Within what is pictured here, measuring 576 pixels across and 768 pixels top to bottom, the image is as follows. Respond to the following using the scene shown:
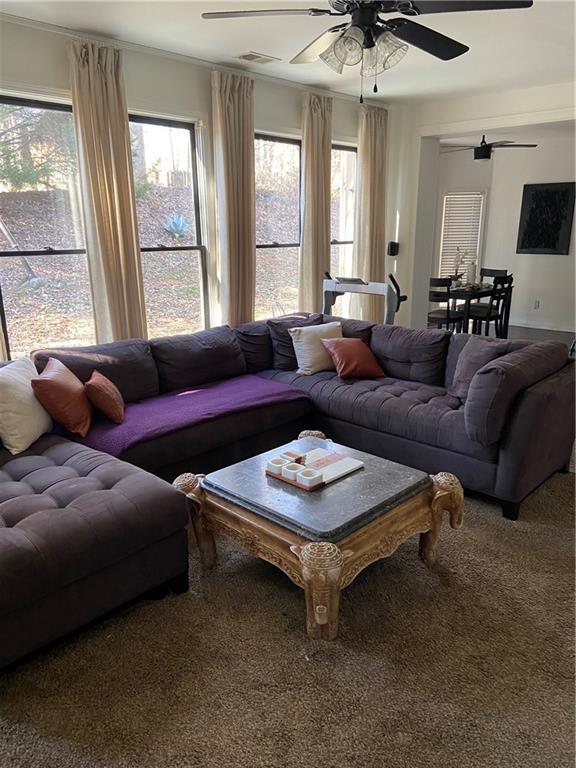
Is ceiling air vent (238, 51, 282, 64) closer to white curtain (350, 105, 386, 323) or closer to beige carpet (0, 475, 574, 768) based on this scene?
white curtain (350, 105, 386, 323)

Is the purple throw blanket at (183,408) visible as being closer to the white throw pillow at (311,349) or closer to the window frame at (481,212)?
the white throw pillow at (311,349)

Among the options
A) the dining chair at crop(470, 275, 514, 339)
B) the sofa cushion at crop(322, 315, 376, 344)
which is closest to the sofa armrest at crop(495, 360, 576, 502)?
the sofa cushion at crop(322, 315, 376, 344)

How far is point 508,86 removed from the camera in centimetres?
505

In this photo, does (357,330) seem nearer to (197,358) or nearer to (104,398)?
(197,358)

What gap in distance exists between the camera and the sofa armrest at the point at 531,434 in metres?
2.77

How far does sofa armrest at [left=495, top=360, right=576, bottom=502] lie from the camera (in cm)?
277

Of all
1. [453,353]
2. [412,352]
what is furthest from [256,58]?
[453,353]

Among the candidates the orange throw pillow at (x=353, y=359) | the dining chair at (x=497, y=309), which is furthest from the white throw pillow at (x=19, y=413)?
the dining chair at (x=497, y=309)

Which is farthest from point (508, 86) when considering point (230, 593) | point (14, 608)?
point (14, 608)

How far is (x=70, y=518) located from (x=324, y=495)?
96 cm

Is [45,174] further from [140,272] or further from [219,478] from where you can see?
[219,478]

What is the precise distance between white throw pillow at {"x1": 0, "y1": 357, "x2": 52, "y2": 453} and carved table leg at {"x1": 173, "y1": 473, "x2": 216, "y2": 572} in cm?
86

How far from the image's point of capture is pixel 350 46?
255 centimetres

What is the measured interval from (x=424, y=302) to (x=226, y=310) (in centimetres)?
288
